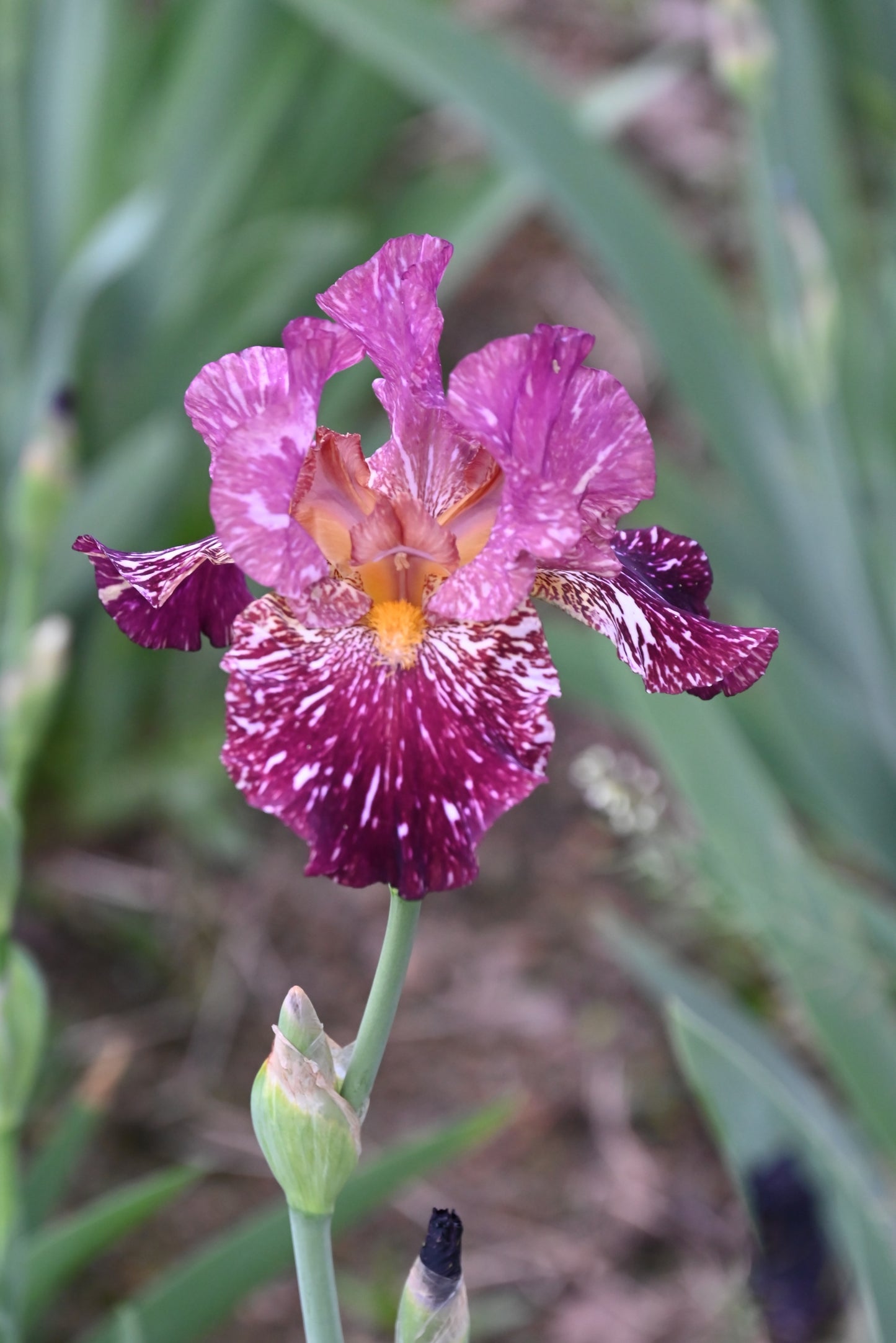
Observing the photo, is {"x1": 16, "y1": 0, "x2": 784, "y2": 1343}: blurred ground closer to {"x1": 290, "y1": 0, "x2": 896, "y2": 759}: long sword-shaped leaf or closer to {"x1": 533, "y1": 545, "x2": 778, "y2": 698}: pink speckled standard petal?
{"x1": 290, "y1": 0, "x2": 896, "y2": 759}: long sword-shaped leaf

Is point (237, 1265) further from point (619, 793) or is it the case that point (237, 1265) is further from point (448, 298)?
point (448, 298)

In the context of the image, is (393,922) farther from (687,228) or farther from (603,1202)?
(687,228)

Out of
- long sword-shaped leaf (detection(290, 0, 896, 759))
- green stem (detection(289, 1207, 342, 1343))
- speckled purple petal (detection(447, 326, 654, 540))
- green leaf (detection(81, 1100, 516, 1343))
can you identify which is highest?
long sword-shaped leaf (detection(290, 0, 896, 759))

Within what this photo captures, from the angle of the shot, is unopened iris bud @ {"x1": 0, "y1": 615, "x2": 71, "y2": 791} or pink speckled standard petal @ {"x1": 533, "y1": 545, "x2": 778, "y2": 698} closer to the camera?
pink speckled standard petal @ {"x1": 533, "y1": 545, "x2": 778, "y2": 698}

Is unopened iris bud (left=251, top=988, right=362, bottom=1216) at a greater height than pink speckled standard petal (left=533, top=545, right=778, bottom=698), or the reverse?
pink speckled standard petal (left=533, top=545, right=778, bottom=698)

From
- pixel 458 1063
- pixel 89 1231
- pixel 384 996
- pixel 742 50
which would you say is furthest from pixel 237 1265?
pixel 742 50

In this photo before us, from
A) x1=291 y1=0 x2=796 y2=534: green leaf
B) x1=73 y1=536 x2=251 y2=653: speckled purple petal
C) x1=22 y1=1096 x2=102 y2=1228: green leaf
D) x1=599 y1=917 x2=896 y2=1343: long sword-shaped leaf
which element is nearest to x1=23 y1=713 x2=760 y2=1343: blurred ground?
x1=599 y1=917 x2=896 y2=1343: long sword-shaped leaf
